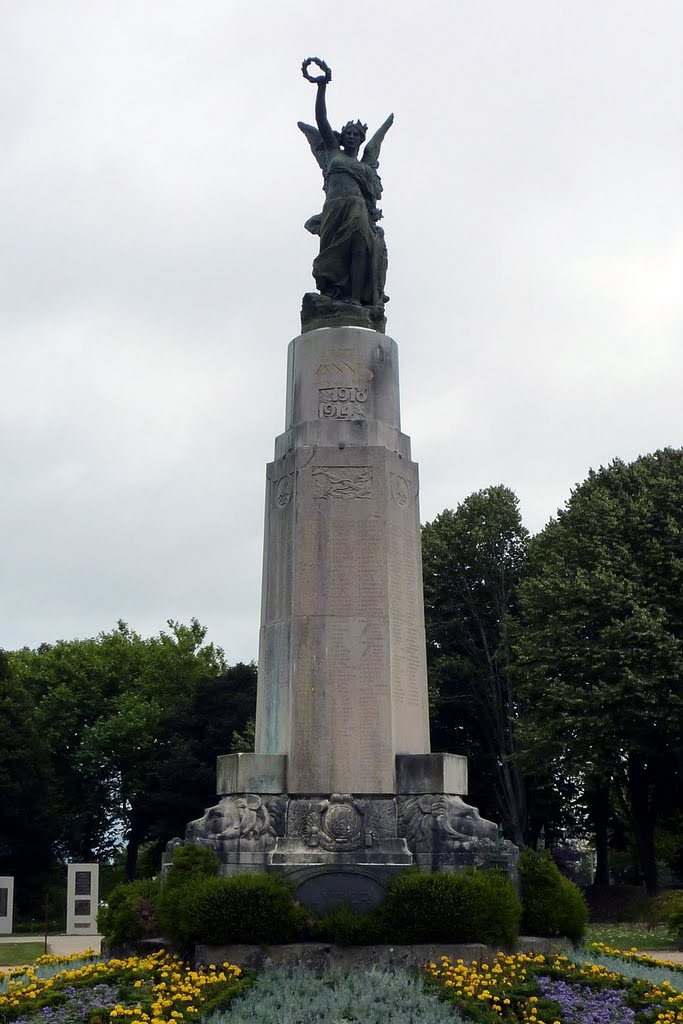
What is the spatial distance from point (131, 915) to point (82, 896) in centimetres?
2530

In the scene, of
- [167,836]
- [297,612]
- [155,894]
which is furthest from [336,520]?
[167,836]

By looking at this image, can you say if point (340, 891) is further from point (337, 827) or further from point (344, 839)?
point (337, 827)

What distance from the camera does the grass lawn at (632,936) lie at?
2505 centimetres

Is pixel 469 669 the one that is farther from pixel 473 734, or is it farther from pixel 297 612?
pixel 297 612

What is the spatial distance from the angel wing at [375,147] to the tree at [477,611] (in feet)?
89.8

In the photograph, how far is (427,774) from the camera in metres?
13.4

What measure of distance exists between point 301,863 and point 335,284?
8.14 m

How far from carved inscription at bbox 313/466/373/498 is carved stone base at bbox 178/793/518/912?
383 centimetres

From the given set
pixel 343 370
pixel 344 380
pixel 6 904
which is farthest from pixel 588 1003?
pixel 6 904

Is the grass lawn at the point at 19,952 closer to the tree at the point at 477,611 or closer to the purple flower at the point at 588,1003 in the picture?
the purple flower at the point at 588,1003

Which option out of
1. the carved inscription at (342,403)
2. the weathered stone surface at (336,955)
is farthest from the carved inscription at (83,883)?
the weathered stone surface at (336,955)

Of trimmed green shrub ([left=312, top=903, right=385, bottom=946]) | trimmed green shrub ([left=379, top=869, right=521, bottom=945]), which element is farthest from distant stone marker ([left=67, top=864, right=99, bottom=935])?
trimmed green shrub ([left=379, top=869, right=521, bottom=945])

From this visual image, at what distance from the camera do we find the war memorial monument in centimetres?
1295

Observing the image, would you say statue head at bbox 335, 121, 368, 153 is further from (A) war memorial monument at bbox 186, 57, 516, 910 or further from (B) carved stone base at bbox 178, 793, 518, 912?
(B) carved stone base at bbox 178, 793, 518, 912
